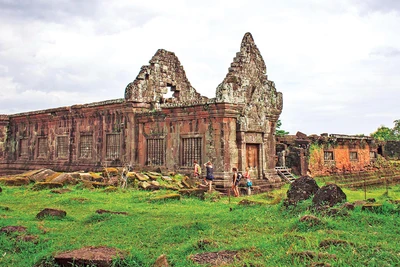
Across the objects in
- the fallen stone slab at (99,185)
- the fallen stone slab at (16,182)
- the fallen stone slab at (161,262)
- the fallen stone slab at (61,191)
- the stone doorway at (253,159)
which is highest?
the stone doorway at (253,159)

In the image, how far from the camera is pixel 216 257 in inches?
213

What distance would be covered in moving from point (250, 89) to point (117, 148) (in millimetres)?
7299

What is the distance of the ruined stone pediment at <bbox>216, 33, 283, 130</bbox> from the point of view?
1620cm

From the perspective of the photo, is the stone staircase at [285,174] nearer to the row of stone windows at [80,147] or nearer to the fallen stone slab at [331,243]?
the row of stone windows at [80,147]

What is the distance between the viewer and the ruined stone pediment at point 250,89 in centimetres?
1620

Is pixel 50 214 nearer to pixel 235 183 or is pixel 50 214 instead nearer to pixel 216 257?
pixel 216 257

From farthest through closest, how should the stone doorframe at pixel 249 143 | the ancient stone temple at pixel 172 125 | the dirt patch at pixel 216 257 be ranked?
the stone doorframe at pixel 249 143 < the ancient stone temple at pixel 172 125 < the dirt patch at pixel 216 257

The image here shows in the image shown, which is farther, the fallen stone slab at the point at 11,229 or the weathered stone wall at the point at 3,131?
the weathered stone wall at the point at 3,131

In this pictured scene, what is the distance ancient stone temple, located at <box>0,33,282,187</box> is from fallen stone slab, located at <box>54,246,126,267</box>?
31.7 feet

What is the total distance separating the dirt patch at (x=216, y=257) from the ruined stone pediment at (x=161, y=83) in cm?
1402

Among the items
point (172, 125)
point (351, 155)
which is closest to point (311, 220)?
point (172, 125)

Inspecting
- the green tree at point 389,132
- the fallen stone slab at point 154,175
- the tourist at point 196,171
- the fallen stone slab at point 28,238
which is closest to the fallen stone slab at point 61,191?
the fallen stone slab at point 154,175

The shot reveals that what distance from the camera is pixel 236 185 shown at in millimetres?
14914

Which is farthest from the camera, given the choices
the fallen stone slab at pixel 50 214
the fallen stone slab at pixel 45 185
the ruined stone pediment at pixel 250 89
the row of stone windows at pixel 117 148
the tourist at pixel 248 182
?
the row of stone windows at pixel 117 148
